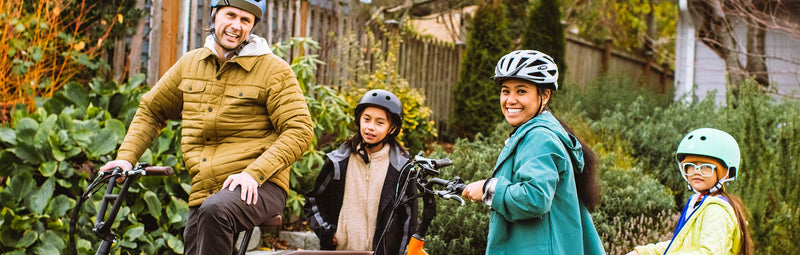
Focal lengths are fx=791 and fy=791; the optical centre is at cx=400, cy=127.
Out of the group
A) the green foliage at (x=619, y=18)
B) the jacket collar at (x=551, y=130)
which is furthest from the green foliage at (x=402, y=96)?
the green foliage at (x=619, y=18)

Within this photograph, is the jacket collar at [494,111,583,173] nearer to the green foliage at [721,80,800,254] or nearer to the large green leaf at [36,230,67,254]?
the green foliage at [721,80,800,254]

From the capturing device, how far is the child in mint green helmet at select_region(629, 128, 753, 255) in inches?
130

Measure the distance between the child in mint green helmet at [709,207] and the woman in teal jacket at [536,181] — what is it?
46 cm

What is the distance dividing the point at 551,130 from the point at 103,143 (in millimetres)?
3648

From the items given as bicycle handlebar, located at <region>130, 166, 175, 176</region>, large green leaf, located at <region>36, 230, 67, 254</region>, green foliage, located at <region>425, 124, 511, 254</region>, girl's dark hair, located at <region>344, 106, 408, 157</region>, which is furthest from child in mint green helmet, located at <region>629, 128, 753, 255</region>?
large green leaf, located at <region>36, 230, 67, 254</region>

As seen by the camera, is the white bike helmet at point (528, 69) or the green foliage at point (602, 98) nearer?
the white bike helmet at point (528, 69)

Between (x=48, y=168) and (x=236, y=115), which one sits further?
(x=48, y=168)

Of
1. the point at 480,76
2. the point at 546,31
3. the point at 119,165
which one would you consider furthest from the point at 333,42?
the point at 119,165

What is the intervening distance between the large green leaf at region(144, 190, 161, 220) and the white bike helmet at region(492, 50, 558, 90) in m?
2.89

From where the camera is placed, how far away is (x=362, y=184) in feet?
13.7

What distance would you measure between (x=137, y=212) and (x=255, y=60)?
7.25 ft

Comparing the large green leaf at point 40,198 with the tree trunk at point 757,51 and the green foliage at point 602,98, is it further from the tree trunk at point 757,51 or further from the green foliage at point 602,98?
the tree trunk at point 757,51

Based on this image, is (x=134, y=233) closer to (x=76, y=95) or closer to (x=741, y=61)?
(x=76, y=95)

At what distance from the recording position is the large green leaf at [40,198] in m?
5.19
